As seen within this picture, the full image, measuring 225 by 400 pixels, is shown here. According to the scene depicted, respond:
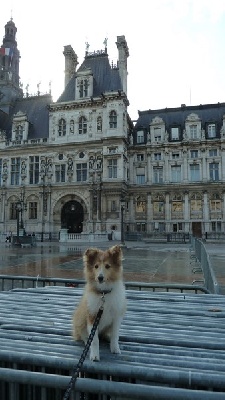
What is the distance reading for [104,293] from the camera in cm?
241

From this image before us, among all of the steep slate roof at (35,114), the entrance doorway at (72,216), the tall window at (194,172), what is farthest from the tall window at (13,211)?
the tall window at (194,172)

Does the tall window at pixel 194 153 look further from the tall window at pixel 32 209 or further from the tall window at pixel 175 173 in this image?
the tall window at pixel 32 209

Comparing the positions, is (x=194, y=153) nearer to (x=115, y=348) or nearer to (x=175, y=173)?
(x=175, y=173)

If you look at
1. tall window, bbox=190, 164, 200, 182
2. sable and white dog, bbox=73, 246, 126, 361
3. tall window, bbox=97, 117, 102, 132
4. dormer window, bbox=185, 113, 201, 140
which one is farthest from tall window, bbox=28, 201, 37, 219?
sable and white dog, bbox=73, 246, 126, 361

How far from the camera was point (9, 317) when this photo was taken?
10.8ft

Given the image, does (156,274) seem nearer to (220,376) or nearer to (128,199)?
(220,376)

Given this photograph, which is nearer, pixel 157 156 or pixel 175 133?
pixel 157 156

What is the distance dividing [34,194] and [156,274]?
110ft

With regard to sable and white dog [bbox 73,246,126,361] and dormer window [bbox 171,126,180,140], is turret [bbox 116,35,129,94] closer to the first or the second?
dormer window [bbox 171,126,180,140]

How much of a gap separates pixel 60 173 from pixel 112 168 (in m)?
7.54

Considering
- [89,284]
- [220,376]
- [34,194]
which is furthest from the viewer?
[34,194]

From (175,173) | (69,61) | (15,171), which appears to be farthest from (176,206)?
(69,61)

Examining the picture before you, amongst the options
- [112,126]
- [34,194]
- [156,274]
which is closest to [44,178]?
[34,194]

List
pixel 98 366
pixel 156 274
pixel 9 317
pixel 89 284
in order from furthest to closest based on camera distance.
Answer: pixel 156 274
pixel 9 317
pixel 89 284
pixel 98 366
